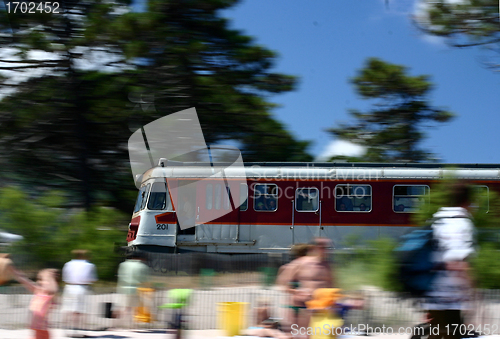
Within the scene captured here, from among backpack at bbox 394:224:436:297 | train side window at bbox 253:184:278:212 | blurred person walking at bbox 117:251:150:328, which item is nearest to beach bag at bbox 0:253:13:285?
blurred person walking at bbox 117:251:150:328

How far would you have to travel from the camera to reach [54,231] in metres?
11.7

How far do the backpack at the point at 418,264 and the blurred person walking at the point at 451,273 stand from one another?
5 cm

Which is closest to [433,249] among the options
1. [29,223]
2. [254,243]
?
[29,223]

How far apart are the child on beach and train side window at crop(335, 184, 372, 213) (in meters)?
9.86

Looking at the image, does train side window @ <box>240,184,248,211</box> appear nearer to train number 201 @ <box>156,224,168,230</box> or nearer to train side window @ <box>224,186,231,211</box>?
train side window @ <box>224,186,231,211</box>

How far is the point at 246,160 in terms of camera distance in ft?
55.3

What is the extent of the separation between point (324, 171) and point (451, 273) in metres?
10.6

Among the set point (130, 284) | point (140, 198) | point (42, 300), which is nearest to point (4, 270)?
point (42, 300)

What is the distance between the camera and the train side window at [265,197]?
15383 mm

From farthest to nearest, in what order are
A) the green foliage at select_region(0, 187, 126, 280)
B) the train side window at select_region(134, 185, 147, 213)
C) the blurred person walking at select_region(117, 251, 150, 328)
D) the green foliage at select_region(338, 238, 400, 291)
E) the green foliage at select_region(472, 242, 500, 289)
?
the train side window at select_region(134, 185, 147, 213) → the green foliage at select_region(0, 187, 126, 280) → the green foliage at select_region(472, 242, 500, 289) → the blurred person walking at select_region(117, 251, 150, 328) → the green foliage at select_region(338, 238, 400, 291)

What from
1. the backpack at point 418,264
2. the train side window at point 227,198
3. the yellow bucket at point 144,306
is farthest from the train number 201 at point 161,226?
the backpack at point 418,264

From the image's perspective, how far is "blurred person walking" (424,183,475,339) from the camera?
4.66 m

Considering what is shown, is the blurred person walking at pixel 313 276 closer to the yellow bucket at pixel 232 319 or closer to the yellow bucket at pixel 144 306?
the yellow bucket at pixel 232 319

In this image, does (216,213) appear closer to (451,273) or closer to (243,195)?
(243,195)
